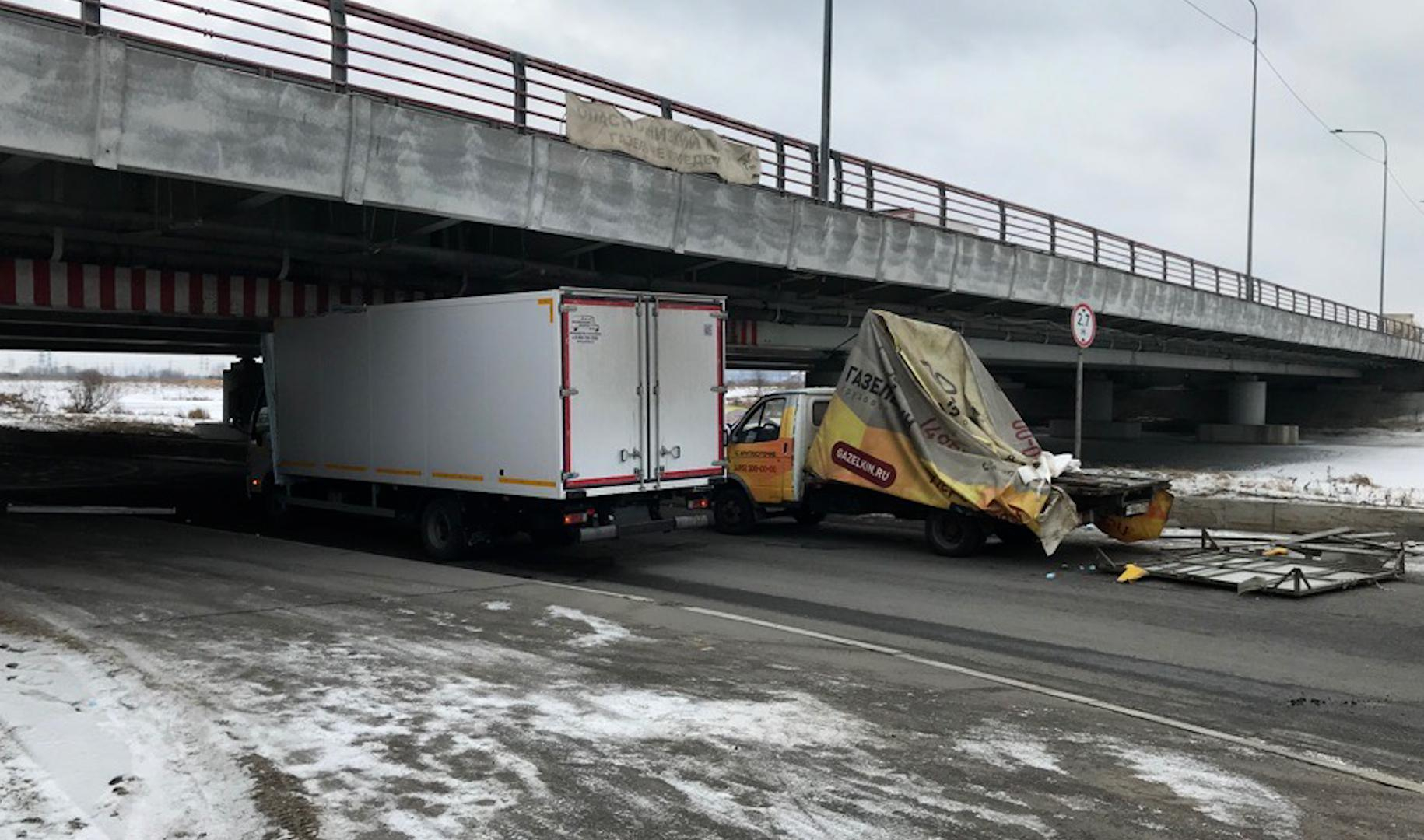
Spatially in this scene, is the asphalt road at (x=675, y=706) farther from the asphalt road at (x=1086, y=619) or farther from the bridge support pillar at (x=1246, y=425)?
the bridge support pillar at (x=1246, y=425)

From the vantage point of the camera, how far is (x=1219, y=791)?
5113mm

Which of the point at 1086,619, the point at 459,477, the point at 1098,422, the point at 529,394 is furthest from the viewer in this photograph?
the point at 1098,422

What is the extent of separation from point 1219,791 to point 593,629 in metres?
4.79

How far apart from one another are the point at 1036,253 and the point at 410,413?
16206 mm

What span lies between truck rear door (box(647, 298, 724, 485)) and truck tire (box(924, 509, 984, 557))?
2.67m

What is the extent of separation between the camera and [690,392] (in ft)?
42.6

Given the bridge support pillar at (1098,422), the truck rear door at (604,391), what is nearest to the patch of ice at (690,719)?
the truck rear door at (604,391)

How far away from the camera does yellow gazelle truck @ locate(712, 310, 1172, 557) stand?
1254 centimetres

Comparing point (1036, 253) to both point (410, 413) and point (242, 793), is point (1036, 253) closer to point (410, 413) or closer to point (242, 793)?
point (410, 413)

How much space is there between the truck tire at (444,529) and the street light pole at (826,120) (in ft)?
29.9

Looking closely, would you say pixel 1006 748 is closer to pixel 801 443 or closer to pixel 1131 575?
pixel 1131 575

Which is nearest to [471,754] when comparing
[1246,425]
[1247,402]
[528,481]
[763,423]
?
[528,481]

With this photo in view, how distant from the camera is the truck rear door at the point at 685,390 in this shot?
1252 centimetres

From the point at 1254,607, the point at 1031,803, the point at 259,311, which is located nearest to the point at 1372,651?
the point at 1254,607
